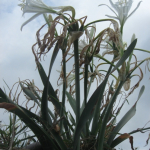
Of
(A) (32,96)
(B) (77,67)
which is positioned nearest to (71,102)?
(A) (32,96)

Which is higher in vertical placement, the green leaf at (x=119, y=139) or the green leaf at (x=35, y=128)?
the green leaf at (x=35, y=128)

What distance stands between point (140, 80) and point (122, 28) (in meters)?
0.26

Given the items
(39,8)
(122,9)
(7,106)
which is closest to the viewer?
(7,106)

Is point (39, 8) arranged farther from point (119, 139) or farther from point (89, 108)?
point (119, 139)

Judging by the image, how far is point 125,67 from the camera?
0.94 metres

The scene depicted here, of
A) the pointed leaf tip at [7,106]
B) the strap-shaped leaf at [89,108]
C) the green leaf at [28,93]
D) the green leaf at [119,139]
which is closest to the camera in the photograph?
the pointed leaf tip at [7,106]

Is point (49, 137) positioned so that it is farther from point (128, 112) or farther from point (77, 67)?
point (128, 112)

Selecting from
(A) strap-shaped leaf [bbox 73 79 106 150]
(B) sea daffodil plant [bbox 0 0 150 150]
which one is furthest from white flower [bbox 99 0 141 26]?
(A) strap-shaped leaf [bbox 73 79 106 150]

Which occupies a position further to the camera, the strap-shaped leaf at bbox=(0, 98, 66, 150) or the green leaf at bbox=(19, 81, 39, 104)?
the green leaf at bbox=(19, 81, 39, 104)

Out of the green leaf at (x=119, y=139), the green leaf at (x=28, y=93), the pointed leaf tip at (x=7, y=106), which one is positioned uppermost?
the green leaf at (x=28, y=93)

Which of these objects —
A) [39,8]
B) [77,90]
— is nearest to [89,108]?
[77,90]

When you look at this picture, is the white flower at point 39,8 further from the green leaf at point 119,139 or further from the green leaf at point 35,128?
the green leaf at point 119,139

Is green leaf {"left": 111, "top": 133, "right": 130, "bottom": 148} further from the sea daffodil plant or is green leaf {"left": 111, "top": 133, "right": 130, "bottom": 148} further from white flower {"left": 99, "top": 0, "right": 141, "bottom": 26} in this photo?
white flower {"left": 99, "top": 0, "right": 141, "bottom": 26}

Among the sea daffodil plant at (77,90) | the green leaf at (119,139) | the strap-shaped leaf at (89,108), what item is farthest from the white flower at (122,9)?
the green leaf at (119,139)
